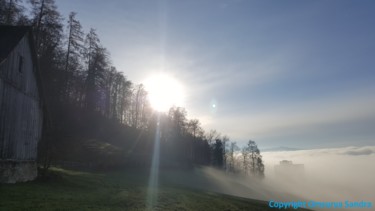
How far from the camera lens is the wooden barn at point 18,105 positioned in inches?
781

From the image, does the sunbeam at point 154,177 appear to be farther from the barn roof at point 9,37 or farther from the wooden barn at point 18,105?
the barn roof at point 9,37

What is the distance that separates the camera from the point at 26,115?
76.1 ft

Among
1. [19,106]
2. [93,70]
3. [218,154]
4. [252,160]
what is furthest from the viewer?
[252,160]

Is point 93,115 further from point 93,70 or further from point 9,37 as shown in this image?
point 9,37

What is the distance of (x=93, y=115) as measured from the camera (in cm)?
6700

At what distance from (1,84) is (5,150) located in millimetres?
4194

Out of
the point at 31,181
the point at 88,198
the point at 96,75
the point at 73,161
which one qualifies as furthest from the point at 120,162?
the point at 88,198

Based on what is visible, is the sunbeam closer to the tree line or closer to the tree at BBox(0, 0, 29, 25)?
the tree line

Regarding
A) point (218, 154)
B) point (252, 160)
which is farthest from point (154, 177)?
point (252, 160)

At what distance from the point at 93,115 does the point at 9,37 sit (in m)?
46.3

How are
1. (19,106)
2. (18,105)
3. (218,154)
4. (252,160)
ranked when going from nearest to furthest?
(18,105) → (19,106) → (218,154) → (252,160)

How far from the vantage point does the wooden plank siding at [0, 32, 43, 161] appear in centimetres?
1980

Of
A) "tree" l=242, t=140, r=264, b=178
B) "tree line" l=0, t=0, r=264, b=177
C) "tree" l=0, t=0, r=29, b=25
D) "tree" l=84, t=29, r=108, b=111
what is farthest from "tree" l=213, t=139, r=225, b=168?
"tree" l=0, t=0, r=29, b=25

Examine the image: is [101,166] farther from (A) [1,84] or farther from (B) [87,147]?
(A) [1,84]
